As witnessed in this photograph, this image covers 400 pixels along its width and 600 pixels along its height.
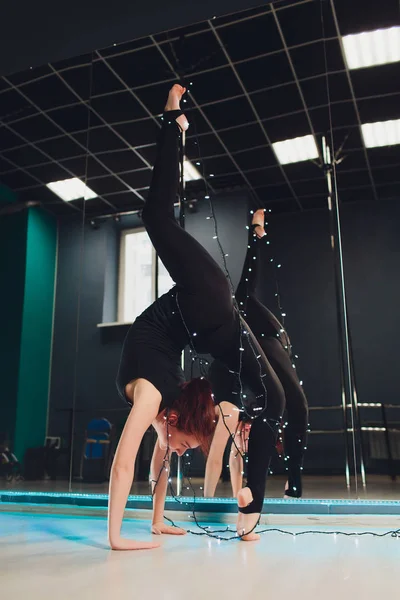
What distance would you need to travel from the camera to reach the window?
3.86 meters

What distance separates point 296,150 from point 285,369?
5.06ft

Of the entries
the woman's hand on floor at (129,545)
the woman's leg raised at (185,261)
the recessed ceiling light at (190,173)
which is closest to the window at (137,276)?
the recessed ceiling light at (190,173)

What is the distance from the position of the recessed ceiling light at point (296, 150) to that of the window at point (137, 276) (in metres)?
1.13

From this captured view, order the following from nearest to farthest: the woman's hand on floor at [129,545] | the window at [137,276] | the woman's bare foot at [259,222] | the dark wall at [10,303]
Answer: the woman's hand on floor at [129,545], the woman's bare foot at [259,222], the window at [137,276], the dark wall at [10,303]

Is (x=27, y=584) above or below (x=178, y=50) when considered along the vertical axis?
below

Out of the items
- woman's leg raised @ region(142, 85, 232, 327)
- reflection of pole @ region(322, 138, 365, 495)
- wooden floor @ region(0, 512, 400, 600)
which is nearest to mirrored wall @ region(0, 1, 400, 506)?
reflection of pole @ region(322, 138, 365, 495)

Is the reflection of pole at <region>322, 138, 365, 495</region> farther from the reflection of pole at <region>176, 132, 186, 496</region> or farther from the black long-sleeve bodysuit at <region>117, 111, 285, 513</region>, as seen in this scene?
the black long-sleeve bodysuit at <region>117, 111, 285, 513</region>

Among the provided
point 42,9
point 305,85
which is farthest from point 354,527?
point 305,85

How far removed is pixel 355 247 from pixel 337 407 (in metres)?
0.94

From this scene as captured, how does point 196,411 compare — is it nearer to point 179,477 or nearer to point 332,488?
point 332,488

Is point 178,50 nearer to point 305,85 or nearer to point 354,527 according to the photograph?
point 305,85

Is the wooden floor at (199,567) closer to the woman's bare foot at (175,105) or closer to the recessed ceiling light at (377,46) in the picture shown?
the woman's bare foot at (175,105)

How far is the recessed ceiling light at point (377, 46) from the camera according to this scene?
127 inches

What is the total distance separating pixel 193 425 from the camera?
174 cm
